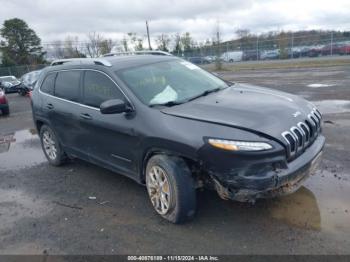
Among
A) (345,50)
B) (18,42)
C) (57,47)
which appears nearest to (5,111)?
(345,50)

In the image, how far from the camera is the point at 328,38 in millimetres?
33031

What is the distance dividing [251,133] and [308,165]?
0.81 m

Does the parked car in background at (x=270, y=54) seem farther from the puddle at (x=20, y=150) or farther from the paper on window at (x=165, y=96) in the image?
the paper on window at (x=165, y=96)

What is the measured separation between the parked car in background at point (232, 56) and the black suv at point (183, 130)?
3582 centimetres

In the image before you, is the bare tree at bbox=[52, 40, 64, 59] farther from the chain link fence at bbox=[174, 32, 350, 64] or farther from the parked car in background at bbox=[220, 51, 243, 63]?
the parked car in background at bbox=[220, 51, 243, 63]

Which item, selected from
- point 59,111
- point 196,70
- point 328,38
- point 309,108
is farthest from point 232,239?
point 328,38

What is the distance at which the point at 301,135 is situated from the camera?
3.65 m

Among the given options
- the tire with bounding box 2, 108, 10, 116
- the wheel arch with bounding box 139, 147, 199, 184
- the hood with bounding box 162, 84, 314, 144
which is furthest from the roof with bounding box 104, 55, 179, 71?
the tire with bounding box 2, 108, 10, 116

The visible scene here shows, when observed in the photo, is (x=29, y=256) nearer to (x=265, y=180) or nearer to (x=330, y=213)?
(x=265, y=180)

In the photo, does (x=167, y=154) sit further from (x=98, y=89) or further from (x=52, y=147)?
(x=52, y=147)

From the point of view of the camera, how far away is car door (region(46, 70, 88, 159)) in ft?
16.9

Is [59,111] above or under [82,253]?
above

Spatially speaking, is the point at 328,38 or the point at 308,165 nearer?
the point at 308,165

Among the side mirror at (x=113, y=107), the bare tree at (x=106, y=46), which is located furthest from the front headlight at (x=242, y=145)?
the bare tree at (x=106, y=46)
